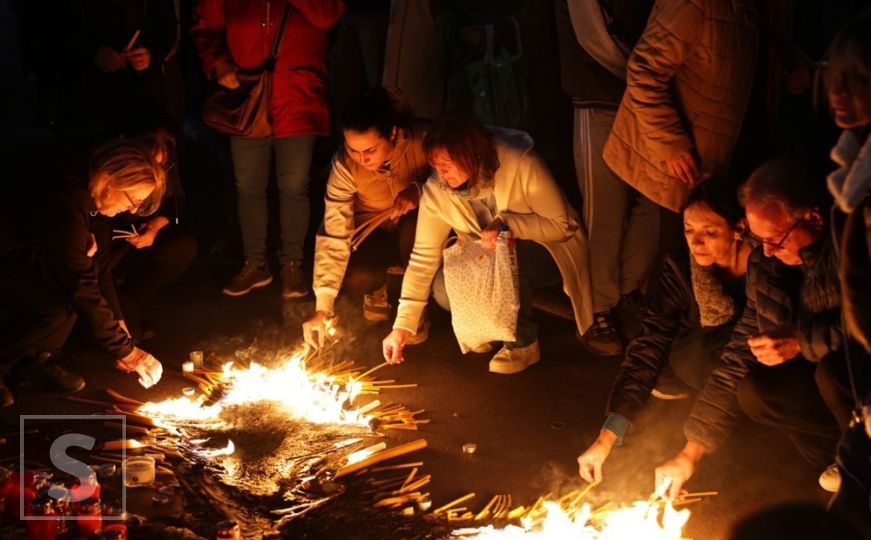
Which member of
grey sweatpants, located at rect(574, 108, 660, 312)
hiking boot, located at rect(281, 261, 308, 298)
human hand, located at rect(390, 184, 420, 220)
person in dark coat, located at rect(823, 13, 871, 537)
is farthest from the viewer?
hiking boot, located at rect(281, 261, 308, 298)

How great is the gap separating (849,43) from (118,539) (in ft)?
10.2

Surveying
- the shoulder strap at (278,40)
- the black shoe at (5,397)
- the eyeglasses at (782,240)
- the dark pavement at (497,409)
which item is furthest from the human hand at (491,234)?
the black shoe at (5,397)

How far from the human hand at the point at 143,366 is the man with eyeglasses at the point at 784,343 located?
8.93 feet

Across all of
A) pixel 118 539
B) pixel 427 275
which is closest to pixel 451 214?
pixel 427 275

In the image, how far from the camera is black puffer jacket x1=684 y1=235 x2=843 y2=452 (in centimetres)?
425

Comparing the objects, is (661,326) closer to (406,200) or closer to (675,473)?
(675,473)

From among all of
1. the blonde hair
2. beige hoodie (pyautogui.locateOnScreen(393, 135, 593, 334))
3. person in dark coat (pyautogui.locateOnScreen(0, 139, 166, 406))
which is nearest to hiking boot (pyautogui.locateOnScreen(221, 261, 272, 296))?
person in dark coat (pyautogui.locateOnScreen(0, 139, 166, 406))

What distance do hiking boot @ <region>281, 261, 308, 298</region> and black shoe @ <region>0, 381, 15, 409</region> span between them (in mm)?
2001

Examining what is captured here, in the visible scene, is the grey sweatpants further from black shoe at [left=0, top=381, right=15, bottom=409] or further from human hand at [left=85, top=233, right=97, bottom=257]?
black shoe at [left=0, top=381, right=15, bottom=409]

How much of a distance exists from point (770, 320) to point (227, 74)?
12.6 feet

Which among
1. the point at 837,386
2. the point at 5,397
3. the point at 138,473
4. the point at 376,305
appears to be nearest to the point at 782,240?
the point at 837,386

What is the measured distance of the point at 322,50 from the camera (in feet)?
22.5

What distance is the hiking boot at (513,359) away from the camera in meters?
6.04

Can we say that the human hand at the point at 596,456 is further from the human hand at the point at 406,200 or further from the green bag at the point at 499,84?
the green bag at the point at 499,84
